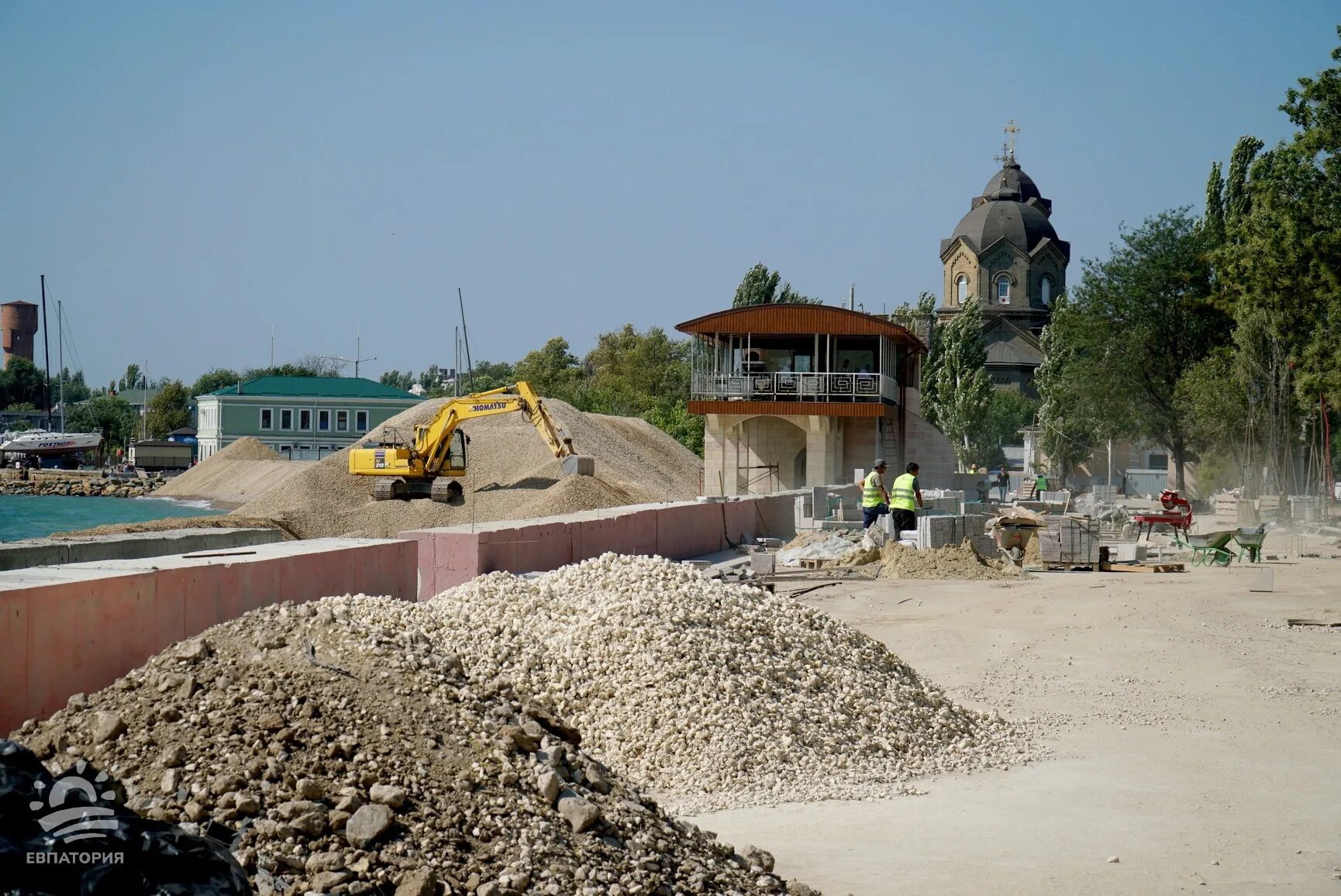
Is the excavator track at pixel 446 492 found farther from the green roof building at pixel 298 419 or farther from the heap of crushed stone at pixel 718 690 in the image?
the green roof building at pixel 298 419

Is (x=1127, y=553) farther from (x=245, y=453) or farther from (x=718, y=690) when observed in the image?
(x=245, y=453)

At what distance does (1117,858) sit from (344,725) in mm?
4061

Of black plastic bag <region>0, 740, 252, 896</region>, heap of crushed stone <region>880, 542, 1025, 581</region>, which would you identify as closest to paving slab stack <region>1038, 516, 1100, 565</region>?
heap of crushed stone <region>880, 542, 1025, 581</region>

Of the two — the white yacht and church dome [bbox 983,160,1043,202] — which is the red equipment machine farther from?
the white yacht

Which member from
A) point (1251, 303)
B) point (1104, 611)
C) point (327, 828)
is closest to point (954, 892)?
point (327, 828)

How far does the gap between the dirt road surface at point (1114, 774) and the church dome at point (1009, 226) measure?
69.1 m

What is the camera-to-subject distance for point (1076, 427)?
5809cm

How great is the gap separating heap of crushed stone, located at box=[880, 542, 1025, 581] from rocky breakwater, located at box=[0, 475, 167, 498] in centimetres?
7359

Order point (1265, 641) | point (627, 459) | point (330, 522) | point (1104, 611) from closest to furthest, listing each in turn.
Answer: point (1265, 641)
point (1104, 611)
point (330, 522)
point (627, 459)

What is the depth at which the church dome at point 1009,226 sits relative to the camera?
83.0m

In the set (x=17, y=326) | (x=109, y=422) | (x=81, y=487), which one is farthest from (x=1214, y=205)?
(x=17, y=326)

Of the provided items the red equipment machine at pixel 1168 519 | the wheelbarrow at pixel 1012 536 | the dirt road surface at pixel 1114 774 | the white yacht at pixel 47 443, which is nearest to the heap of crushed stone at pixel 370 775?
the dirt road surface at pixel 1114 774

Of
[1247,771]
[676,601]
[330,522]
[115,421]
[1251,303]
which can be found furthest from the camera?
[115,421]

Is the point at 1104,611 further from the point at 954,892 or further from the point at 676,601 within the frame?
the point at 954,892
